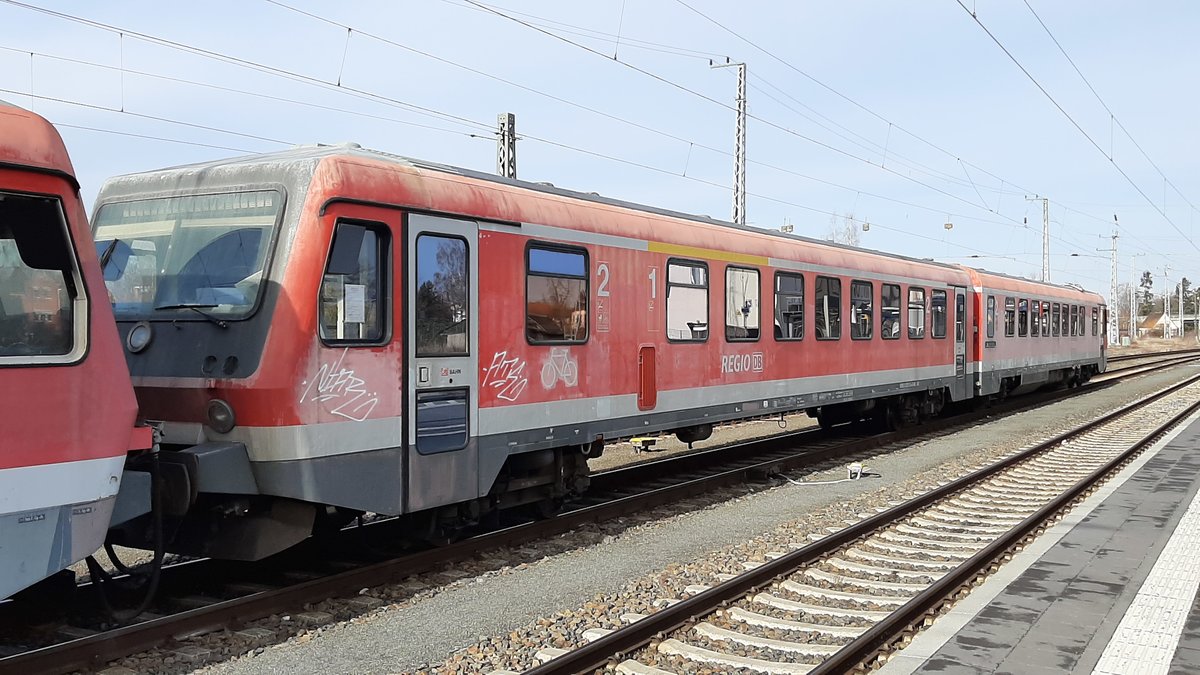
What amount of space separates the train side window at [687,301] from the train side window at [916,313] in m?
7.18

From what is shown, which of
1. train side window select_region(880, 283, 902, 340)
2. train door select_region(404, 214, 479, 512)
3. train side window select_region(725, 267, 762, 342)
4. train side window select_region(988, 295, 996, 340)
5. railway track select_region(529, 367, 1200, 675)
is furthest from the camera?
train side window select_region(988, 295, 996, 340)

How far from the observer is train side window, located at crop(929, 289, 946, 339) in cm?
1809

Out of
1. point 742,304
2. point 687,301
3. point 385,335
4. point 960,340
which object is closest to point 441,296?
point 385,335

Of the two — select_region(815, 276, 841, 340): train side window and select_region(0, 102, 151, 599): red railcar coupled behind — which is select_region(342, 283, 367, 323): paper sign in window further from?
select_region(815, 276, 841, 340): train side window

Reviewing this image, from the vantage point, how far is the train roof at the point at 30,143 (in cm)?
472

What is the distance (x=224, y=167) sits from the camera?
7.19 metres

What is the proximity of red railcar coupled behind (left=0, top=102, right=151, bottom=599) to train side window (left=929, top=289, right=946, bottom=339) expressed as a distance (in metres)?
15.5

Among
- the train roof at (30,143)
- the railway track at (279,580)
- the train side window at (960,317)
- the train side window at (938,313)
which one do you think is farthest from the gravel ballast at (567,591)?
the train side window at (960,317)

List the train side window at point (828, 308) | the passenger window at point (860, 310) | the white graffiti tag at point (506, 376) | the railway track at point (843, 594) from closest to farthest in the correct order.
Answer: the railway track at point (843, 594)
the white graffiti tag at point (506, 376)
the train side window at point (828, 308)
the passenger window at point (860, 310)

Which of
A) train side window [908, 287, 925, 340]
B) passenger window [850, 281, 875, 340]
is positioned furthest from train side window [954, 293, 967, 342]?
passenger window [850, 281, 875, 340]

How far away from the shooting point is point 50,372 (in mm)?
4832

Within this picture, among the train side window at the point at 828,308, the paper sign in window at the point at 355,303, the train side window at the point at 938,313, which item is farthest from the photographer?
the train side window at the point at 938,313

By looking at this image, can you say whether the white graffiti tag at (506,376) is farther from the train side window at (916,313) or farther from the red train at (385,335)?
the train side window at (916,313)

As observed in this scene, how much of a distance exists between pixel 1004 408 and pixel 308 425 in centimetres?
2018
